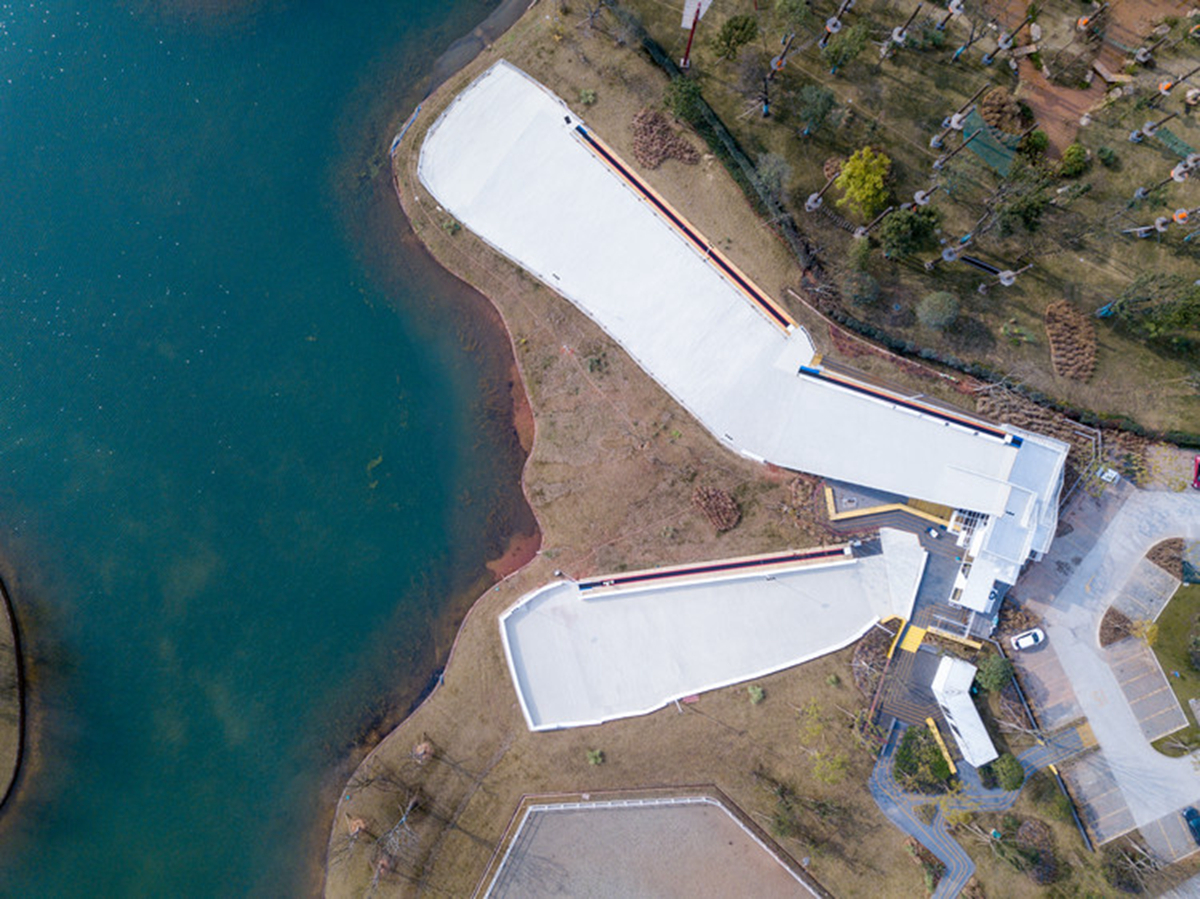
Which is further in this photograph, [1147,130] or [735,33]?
Answer: [1147,130]

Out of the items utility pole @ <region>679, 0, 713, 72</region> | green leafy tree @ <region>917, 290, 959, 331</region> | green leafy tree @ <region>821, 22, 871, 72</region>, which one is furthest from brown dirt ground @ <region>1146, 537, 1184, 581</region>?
utility pole @ <region>679, 0, 713, 72</region>

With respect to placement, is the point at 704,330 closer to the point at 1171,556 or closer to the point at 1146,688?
the point at 1171,556

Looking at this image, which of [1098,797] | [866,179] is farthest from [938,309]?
[1098,797]

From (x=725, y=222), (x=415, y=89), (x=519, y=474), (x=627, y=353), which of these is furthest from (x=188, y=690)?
(x=725, y=222)

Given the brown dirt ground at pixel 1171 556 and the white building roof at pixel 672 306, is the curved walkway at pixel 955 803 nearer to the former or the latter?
the brown dirt ground at pixel 1171 556

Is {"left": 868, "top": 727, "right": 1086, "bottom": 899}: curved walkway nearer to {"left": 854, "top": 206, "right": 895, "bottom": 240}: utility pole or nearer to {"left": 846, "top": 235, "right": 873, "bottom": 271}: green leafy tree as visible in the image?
{"left": 846, "top": 235, "right": 873, "bottom": 271}: green leafy tree

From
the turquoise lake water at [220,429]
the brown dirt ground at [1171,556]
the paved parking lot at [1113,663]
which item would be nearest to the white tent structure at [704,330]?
the paved parking lot at [1113,663]

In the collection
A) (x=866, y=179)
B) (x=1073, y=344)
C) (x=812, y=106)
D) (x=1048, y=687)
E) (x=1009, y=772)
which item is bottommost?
(x=1048, y=687)
